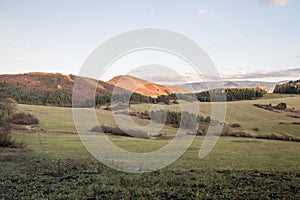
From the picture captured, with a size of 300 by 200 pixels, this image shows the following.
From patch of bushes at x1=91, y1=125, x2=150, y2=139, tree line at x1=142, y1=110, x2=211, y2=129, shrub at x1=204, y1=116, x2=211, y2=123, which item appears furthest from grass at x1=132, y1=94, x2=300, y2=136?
patch of bushes at x1=91, y1=125, x2=150, y2=139

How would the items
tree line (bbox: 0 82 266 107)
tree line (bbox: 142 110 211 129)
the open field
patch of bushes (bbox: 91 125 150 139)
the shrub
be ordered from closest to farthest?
patch of bushes (bbox: 91 125 150 139)
the open field
tree line (bbox: 142 110 211 129)
the shrub
tree line (bbox: 0 82 266 107)

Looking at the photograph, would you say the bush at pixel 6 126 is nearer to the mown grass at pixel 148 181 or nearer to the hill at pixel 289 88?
the mown grass at pixel 148 181

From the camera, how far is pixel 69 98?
9025 cm

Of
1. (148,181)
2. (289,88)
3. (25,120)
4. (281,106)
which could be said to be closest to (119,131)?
(25,120)

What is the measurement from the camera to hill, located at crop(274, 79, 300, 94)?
82.3m

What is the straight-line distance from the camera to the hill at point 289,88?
3241 inches

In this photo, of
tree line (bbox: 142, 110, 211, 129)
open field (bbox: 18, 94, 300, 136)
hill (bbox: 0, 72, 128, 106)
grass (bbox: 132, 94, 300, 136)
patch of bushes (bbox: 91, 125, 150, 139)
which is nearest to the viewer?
patch of bushes (bbox: 91, 125, 150, 139)

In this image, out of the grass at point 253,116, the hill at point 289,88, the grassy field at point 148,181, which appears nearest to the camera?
the grassy field at point 148,181

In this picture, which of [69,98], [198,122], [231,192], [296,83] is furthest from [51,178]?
[296,83]

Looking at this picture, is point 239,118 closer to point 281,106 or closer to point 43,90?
point 281,106

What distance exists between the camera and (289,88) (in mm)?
86000

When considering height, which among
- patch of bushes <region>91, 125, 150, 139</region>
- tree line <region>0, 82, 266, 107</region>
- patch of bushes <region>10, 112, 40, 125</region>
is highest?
tree line <region>0, 82, 266, 107</region>

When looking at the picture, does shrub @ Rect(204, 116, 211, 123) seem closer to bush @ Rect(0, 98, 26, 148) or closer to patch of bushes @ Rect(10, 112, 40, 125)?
patch of bushes @ Rect(10, 112, 40, 125)

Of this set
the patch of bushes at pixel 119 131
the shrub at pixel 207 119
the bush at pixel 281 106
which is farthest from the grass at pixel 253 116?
the patch of bushes at pixel 119 131
